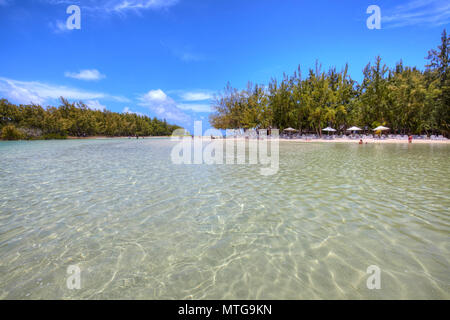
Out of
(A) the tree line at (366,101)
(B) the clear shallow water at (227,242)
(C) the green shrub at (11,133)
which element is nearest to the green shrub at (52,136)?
(C) the green shrub at (11,133)

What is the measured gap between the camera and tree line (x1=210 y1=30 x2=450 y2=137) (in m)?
43.4

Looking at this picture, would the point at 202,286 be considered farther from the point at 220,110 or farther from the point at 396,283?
the point at 220,110

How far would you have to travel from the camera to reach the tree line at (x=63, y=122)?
228 feet

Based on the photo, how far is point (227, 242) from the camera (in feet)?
13.6

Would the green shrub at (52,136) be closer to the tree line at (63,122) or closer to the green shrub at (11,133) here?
the tree line at (63,122)

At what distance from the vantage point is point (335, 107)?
163 feet

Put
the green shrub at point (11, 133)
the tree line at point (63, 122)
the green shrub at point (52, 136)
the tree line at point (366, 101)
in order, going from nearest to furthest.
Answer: the tree line at point (366, 101)
the green shrub at point (11, 133)
the tree line at point (63, 122)
the green shrub at point (52, 136)

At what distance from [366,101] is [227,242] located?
5957 cm

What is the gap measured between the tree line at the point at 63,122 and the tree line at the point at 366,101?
68.9 m

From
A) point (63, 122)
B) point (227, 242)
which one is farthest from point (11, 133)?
point (227, 242)

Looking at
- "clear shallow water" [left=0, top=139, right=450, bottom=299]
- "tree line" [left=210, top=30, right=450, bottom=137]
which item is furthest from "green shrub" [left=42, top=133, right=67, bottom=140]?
"clear shallow water" [left=0, top=139, right=450, bottom=299]
